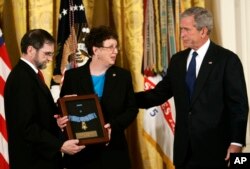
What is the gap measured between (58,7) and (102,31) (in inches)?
45.1

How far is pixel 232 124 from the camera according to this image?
314 centimetres

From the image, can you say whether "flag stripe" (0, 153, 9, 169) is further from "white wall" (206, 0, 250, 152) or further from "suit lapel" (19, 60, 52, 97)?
"white wall" (206, 0, 250, 152)

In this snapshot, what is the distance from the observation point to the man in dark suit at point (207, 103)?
10.2 feet

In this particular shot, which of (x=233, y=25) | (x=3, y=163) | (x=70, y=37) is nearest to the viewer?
(x=3, y=163)

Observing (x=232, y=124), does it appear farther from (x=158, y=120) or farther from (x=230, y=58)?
(x=158, y=120)

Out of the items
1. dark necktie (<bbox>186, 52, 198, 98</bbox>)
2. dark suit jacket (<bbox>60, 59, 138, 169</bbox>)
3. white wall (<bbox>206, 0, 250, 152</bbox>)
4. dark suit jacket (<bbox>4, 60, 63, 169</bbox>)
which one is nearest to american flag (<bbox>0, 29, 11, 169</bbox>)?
dark suit jacket (<bbox>60, 59, 138, 169</bbox>)

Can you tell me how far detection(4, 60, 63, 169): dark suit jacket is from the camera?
293cm

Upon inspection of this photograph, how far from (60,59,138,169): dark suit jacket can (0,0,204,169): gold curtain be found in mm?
884

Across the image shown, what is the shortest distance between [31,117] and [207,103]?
3.60ft

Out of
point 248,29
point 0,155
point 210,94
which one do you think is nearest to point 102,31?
point 210,94

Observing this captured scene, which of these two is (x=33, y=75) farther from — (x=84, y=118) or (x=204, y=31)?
(x=204, y=31)

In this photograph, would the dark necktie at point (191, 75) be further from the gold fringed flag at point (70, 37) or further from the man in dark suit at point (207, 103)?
the gold fringed flag at point (70, 37)

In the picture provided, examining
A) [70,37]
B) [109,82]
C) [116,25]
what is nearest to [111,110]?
[109,82]

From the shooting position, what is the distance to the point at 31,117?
293cm
